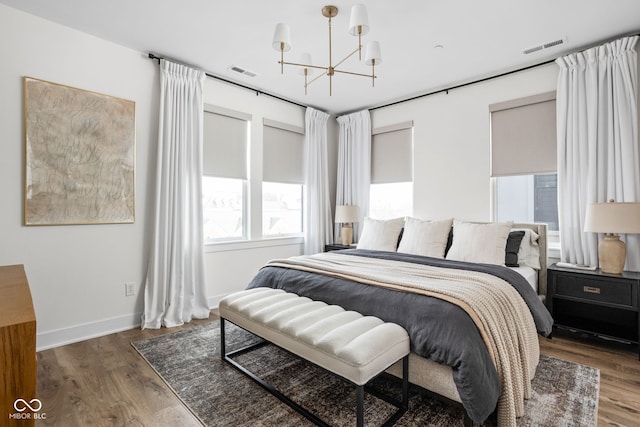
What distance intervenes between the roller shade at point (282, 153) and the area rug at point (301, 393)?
2.42m

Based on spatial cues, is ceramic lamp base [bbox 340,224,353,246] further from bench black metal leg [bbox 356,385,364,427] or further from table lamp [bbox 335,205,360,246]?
bench black metal leg [bbox 356,385,364,427]

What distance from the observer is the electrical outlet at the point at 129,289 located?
3057 mm

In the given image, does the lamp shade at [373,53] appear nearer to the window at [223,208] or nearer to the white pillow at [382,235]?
the white pillow at [382,235]

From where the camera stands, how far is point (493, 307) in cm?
186

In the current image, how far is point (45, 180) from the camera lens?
2.60 m

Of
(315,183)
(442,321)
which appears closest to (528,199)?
(442,321)

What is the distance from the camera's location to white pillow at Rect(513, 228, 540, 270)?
9.97 ft

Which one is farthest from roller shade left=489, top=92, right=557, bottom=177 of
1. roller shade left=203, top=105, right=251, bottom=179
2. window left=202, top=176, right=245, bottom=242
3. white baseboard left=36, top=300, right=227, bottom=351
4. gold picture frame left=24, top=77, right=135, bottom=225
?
white baseboard left=36, top=300, right=227, bottom=351

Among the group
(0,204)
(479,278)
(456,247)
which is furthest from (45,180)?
(456,247)

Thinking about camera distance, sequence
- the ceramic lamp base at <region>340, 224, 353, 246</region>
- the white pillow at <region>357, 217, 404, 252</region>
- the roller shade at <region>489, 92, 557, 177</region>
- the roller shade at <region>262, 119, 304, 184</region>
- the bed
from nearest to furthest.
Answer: the bed
the roller shade at <region>489, 92, 557, 177</region>
the white pillow at <region>357, 217, 404, 252</region>
the roller shade at <region>262, 119, 304, 184</region>
the ceramic lamp base at <region>340, 224, 353, 246</region>

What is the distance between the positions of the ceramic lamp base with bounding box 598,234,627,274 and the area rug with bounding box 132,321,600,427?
0.90 metres

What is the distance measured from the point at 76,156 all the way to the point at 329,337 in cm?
265

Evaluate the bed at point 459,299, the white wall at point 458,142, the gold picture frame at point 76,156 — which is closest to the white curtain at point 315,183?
the white wall at point 458,142

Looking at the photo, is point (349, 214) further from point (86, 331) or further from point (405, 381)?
point (86, 331)
